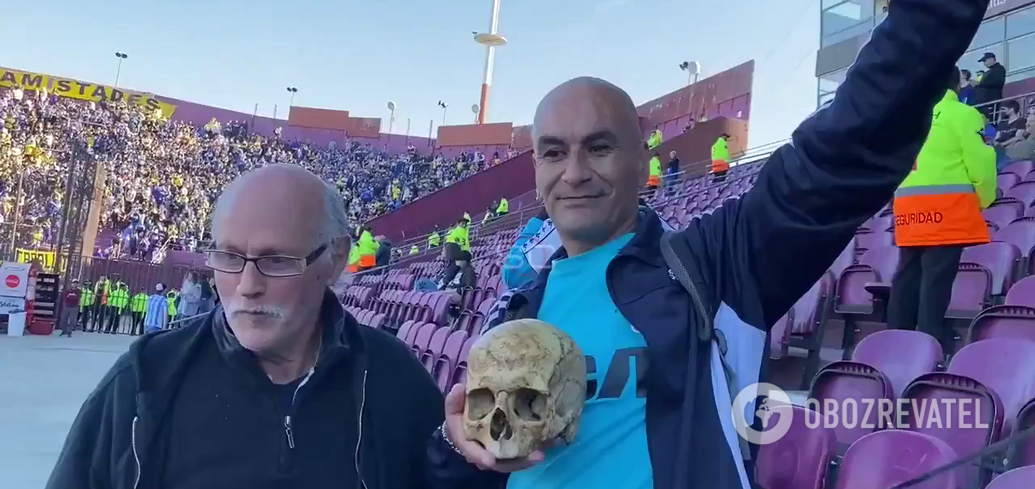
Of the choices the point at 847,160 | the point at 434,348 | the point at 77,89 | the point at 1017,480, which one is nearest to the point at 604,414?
the point at 847,160

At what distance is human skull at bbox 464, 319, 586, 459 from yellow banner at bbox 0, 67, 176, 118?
33.1 m

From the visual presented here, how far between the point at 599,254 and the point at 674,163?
15.8 metres

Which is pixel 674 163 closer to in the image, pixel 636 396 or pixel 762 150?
pixel 762 150

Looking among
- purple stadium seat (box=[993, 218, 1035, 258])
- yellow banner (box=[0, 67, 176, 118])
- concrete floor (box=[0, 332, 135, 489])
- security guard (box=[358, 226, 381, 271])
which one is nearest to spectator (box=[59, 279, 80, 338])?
concrete floor (box=[0, 332, 135, 489])

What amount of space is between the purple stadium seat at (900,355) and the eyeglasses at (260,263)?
2.39 metres

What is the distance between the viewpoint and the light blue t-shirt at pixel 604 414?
120 cm

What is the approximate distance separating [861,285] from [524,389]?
14.4ft

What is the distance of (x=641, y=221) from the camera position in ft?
4.52

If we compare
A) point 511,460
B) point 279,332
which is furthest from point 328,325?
point 511,460

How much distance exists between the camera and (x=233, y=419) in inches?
59.2

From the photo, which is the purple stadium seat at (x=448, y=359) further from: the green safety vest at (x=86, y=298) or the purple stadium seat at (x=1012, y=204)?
the green safety vest at (x=86, y=298)

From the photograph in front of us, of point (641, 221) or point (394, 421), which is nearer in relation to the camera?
point (641, 221)

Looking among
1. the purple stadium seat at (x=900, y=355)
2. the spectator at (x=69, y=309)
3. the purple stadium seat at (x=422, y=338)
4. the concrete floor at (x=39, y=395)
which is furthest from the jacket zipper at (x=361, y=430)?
the spectator at (x=69, y=309)

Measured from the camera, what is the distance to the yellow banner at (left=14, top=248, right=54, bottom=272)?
56.8ft
